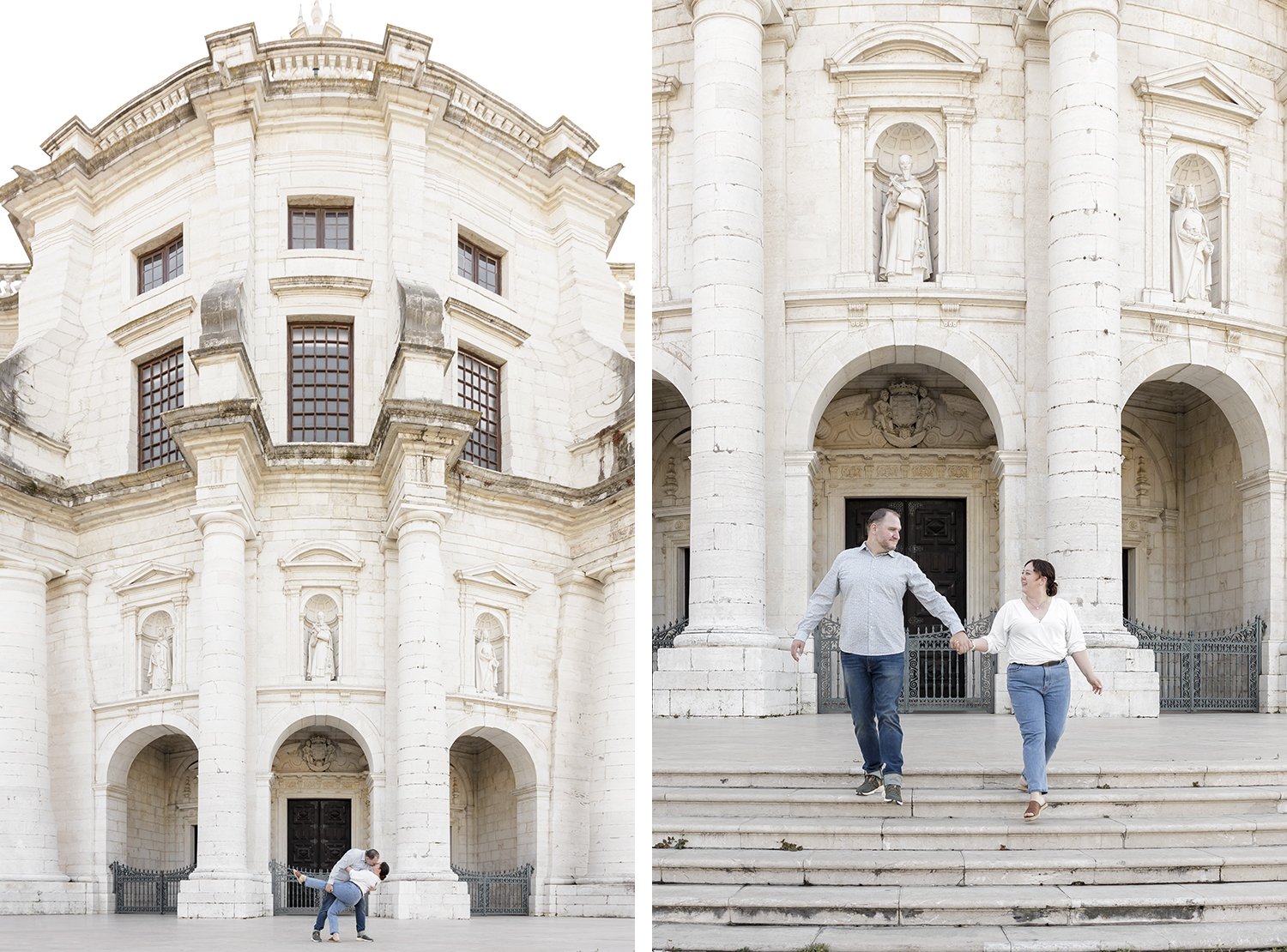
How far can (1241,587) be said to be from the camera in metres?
18.7

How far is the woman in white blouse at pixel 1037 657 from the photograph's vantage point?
23.3ft

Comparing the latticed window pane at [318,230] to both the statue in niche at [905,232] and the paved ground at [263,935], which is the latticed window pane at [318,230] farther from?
the statue in niche at [905,232]

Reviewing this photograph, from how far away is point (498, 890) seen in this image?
4.62 metres

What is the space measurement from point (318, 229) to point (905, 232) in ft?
43.5

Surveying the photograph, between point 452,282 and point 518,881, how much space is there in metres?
1.98

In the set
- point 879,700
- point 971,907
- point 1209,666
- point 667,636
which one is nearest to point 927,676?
point 667,636

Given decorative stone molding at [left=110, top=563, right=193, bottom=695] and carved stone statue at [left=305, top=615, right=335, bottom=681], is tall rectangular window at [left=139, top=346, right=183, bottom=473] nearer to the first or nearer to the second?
decorative stone molding at [left=110, top=563, right=193, bottom=695]

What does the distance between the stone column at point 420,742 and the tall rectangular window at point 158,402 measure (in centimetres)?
74

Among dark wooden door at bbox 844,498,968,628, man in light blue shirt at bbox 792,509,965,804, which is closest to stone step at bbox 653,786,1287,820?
man in light blue shirt at bbox 792,509,965,804

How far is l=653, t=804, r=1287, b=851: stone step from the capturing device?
686cm

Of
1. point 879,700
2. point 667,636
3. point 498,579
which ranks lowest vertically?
point 879,700

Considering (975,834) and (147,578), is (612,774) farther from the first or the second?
(975,834)

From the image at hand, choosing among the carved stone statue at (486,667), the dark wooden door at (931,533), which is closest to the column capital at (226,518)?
the carved stone statue at (486,667)

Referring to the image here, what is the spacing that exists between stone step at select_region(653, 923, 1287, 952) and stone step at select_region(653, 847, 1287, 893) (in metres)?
0.44
